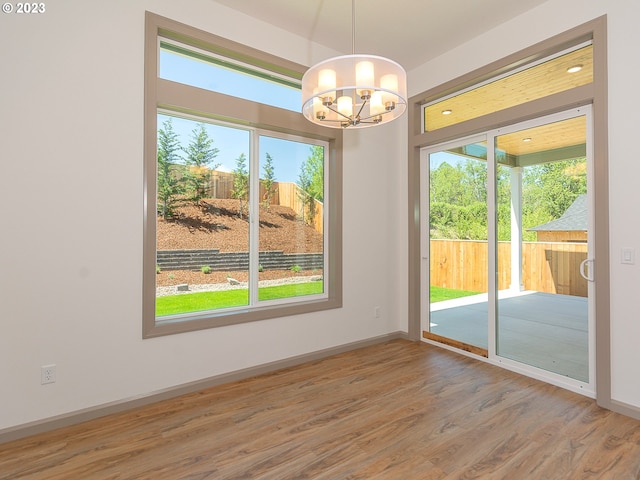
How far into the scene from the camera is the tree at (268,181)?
138 inches

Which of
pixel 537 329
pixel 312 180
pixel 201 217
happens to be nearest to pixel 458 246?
pixel 537 329

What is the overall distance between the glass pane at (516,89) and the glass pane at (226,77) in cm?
169

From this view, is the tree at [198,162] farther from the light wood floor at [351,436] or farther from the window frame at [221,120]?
the light wood floor at [351,436]

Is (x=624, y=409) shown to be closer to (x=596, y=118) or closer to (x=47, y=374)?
(x=596, y=118)

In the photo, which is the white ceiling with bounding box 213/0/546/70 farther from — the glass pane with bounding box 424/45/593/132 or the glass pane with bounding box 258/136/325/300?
the glass pane with bounding box 258/136/325/300

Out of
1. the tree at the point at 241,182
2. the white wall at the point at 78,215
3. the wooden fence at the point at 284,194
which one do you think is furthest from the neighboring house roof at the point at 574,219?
the white wall at the point at 78,215

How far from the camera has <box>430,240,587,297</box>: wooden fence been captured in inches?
116

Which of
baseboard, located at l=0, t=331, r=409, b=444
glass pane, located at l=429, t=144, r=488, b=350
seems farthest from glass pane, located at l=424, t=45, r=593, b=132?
baseboard, located at l=0, t=331, r=409, b=444

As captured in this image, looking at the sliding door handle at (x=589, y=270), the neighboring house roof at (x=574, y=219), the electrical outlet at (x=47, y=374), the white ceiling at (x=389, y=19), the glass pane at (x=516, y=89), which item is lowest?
the electrical outlet at (x=47, y=374)

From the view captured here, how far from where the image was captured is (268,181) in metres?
3.51

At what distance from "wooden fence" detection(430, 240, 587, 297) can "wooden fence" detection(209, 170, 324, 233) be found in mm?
1442

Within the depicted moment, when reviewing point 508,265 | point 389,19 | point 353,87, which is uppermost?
point 389,19

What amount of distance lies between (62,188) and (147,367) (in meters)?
1.45

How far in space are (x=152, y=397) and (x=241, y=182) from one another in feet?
6.56
